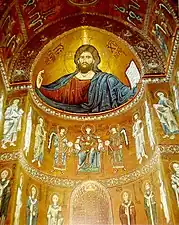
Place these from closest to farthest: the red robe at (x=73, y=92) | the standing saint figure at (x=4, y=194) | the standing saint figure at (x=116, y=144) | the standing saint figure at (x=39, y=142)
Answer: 1. the standing saint figure at (x=4, y=194)
2. the standing saint figure at (x=39, y=142)
3. the standing saint figure at (x=116, y=144)
4. the red robe at (x=73, y=92)

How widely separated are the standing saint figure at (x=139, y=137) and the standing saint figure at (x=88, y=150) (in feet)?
4.16

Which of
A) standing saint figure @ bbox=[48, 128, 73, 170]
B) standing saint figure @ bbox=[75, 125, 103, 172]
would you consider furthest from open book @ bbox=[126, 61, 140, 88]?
standing saint figure @ bbox=[48, 128, 73, 170]

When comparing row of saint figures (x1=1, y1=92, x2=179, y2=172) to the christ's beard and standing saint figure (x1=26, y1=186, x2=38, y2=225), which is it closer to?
standing saint figure (x1=26, y1=186, x2=38, y2=225)

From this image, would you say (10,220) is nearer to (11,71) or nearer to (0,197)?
(0,197)

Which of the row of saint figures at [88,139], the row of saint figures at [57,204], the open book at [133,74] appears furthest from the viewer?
the open book at [133,74]

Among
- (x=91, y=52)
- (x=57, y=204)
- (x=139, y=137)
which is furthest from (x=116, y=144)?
(x=91, y=52)

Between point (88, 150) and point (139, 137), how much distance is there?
1.80m

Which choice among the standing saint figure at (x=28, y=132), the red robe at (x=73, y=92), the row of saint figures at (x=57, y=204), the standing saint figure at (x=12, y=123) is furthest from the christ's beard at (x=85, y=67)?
the row of saint figures at (x=57, y=204)

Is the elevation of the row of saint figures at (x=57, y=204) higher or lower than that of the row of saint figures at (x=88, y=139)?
lower

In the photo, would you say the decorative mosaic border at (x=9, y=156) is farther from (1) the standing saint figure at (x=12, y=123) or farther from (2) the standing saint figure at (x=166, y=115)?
(2) the standing saint figure at (x=166, y=115)

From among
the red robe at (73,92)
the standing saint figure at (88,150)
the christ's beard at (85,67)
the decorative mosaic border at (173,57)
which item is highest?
the christ's beard at (85,67)

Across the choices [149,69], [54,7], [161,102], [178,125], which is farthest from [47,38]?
[178,125]

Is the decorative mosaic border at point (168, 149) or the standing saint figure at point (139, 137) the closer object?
the decorative mosaic border at point (168, 149)

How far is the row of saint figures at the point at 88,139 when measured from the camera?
11.3m
